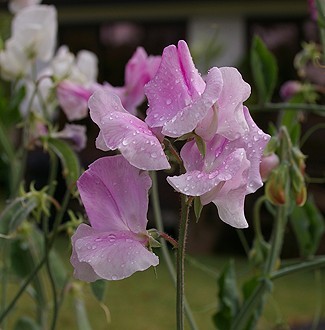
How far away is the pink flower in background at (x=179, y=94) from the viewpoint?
19.5 inches

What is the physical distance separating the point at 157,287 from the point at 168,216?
1.13 metres

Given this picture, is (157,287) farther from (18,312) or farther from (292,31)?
(292,31)

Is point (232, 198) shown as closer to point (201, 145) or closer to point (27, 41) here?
point (201, 145)

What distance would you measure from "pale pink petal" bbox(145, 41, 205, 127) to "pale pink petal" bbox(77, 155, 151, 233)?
0.04 meters

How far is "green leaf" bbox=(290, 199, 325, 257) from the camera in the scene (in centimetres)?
106

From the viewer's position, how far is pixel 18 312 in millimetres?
4438

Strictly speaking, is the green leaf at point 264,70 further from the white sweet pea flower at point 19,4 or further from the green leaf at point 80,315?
the white sweet pea flower at point 19,4

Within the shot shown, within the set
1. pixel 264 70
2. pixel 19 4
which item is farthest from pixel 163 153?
pixel 19 4

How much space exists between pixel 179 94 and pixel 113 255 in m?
0.11

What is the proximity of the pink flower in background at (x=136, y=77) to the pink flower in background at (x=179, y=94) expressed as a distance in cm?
34

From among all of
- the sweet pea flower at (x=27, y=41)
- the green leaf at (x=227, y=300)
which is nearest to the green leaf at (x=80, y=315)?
the green leaf at (x=227, y=300)

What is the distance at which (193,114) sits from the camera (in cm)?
49

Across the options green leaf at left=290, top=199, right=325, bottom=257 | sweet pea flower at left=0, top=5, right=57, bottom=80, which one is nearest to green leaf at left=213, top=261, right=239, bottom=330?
green leaf at left=290, top=199, right=325, bottom=257

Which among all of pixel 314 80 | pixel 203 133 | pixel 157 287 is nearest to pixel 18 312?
pixel 157 287
